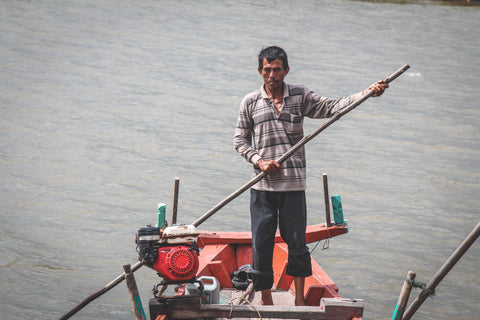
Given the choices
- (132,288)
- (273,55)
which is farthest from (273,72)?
(132,288)

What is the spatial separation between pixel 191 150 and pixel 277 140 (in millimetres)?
7611

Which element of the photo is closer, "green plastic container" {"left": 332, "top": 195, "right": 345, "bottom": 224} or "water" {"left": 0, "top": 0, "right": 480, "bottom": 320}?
"green plastic container" {"left": 332, "top": 195, "right": 345, "bottom": 224}

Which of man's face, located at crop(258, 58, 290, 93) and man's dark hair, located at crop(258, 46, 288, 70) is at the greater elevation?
man's dark hair, located at crop(258, 46, 288, 70)

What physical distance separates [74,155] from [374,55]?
1240cm

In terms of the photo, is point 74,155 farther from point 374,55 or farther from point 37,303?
point 374,55

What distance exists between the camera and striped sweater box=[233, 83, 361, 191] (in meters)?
3.87

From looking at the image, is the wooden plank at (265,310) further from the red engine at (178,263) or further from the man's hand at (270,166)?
the man's hand at (270,166)

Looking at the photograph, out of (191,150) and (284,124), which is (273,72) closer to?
(284,124)

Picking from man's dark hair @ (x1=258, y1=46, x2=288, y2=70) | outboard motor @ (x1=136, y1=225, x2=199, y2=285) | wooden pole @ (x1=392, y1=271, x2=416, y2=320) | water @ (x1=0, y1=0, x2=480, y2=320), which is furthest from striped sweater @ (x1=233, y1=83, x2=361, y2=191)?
water @ (x1=0, y1=0, x2=480, y2=320)

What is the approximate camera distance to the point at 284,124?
153 inches

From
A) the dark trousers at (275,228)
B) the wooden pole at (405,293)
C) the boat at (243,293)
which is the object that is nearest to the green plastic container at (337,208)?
the boat at (243,293)

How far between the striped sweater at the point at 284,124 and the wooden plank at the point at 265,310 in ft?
2.39

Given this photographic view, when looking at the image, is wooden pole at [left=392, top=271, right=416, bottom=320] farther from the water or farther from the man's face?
the water

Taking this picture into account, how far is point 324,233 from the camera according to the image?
5164 mm
